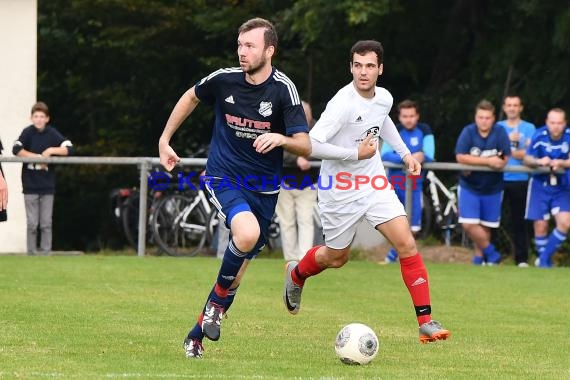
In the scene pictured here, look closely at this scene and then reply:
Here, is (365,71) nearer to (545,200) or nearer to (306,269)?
(306,269)

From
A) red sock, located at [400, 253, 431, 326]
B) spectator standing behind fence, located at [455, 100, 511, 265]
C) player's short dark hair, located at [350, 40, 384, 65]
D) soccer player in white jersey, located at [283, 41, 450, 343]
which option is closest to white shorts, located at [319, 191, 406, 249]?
soccer player in white jersey, located at [283, 41, 450, 343]

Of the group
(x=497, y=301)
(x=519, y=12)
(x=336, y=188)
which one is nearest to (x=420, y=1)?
(x=519, y=12)

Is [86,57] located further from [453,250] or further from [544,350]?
[544,350]

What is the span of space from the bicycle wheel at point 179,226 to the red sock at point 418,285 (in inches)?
328

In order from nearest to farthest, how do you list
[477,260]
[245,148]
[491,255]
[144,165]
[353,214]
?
[245,148], [353,214], [491,255], [477,260], [144,165]

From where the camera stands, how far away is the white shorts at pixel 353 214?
32.6ft

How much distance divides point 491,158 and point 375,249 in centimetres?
252

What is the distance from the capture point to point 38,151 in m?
17.3

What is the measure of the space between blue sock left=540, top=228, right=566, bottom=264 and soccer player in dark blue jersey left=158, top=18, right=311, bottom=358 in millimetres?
8387

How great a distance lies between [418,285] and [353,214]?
847 millimetres

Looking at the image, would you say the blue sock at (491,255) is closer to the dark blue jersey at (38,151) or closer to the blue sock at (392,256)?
the blue sock at (392,256)

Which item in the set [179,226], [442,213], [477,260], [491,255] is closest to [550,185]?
[491,255]

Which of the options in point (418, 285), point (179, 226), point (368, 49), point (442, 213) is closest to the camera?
point (418, 285)

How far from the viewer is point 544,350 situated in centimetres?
945
